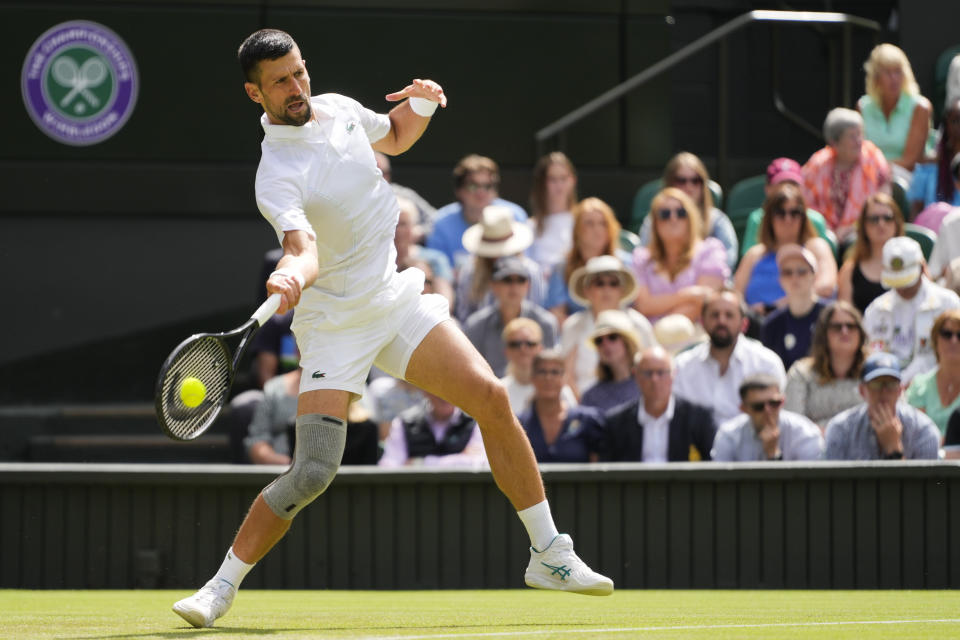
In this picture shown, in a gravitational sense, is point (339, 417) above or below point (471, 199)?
below

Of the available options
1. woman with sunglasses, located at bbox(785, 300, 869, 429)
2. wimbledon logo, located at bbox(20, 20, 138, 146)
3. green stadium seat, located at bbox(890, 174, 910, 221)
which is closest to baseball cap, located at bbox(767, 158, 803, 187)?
green stadium seat, located at bbox(890, 174, 910, 221)

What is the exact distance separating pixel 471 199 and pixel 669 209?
1387 millimetres

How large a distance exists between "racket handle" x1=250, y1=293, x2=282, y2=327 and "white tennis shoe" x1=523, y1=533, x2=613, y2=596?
4.30 feet

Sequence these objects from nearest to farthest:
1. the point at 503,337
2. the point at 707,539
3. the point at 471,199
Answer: the point at 707,539
the point at 503,337
the point at 471,199

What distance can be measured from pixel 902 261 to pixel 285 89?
15.1ft

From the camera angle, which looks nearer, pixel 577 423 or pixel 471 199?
pixel 577 423

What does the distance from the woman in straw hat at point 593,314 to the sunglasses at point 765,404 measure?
3.92 feet

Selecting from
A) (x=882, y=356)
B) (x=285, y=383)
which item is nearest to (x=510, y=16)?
(x=285, y=383)

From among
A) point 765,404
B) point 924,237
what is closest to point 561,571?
point 765,404

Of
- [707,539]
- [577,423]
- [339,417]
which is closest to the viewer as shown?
[339,417]

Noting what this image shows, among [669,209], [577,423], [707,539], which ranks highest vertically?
[669,209]

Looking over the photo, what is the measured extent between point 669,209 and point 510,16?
345cm

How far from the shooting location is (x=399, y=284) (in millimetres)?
5695

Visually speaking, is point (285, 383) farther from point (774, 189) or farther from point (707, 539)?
point (774, 189)
